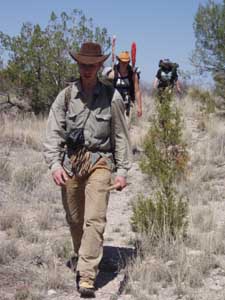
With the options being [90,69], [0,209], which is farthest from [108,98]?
[0,209]

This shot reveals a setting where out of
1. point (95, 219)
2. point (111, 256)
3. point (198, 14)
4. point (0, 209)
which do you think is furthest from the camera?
point (198, 14)

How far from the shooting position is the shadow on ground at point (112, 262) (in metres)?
5.39

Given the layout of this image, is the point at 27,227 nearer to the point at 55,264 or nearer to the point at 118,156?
the point at 55,264

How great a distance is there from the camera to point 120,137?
5.15 metres

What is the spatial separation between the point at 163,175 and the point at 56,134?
2.14 m

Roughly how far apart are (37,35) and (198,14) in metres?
5.83

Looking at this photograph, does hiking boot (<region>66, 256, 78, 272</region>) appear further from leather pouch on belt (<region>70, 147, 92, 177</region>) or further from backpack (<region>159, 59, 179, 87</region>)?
backpack (<region>159, 59, 179, 87</region>)

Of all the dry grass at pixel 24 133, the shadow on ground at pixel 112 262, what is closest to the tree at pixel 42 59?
the dry grass at pixel 24 133

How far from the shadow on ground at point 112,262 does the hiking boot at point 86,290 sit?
0.29 meters

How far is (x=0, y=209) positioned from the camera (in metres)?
7.23

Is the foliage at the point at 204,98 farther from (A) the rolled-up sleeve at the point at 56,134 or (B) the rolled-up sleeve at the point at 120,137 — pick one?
(A) the rolled-up sleeve at the point at 56,134

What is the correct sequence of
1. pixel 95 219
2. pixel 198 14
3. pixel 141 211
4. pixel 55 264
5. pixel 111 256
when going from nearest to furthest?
pixel 95 219
pixel 55 264
pixel 111 256
pixel 141 211
pixel 198 14

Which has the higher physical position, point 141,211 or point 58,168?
point 58,168

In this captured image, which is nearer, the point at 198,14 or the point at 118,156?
the point at 118,156
